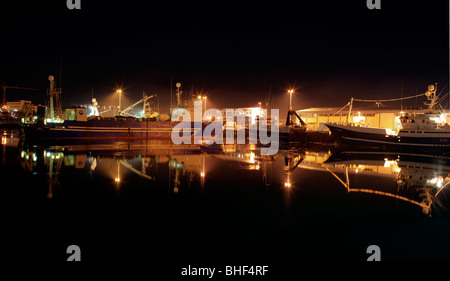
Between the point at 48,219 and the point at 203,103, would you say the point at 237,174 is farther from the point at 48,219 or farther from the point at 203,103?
the point at 203,103

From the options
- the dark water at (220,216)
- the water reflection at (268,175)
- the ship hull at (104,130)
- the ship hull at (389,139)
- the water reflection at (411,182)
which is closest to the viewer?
the dark water at (220,216)

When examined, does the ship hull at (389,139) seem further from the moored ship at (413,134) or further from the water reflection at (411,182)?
the water reflection at (411,182)

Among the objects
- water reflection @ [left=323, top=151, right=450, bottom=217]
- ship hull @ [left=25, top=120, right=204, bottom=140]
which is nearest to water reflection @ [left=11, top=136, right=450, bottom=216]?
water reflection @ [left=323, top=151, right=450, bottom=217]

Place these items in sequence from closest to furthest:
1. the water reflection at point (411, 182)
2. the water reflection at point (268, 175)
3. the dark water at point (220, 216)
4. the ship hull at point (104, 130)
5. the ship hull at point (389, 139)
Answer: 1. the dark water at point (220, 216)
2. the water reflection at point (411, 182)
3. the water reflection at point (268, 175)
4. the ship hull at point (389, 139)
5. the ship hull at point (104, 130)

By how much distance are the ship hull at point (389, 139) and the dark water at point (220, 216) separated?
53.3ft

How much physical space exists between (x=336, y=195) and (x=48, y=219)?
9089mm

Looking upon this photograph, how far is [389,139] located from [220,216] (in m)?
27.6

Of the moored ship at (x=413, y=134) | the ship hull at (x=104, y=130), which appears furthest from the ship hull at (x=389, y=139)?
the ship hull at (x=104, y=130)

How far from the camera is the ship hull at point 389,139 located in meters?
27.2

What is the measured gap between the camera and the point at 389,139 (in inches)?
1152

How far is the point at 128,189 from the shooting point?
10.6m

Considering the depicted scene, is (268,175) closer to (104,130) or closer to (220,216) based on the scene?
(220,216)

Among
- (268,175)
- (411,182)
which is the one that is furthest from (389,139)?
(268,175)
